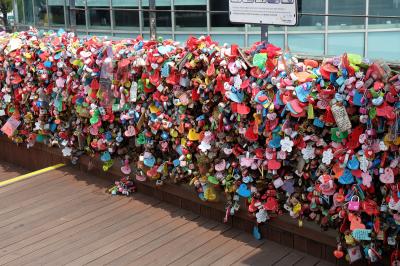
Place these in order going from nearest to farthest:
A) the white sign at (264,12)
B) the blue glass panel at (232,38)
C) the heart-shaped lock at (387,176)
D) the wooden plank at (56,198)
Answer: the heart-shaped lock at (387,176) < the white sign at (264,12) < the wooden plank at (56,198) < the blue glass panel at (232,38)

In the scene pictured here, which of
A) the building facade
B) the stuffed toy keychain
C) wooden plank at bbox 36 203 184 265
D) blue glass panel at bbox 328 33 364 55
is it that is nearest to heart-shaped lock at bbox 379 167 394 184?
the stuffed toy keychain

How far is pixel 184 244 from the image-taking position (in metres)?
3.88

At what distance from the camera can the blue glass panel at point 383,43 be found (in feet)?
36.2

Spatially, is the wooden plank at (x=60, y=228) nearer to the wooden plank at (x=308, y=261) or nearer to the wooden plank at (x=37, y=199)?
the wooden plank at (x=37, y=199)

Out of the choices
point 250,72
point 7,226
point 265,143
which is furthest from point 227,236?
point 7,226

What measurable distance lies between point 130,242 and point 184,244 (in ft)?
1.30

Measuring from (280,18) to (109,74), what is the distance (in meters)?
1.78

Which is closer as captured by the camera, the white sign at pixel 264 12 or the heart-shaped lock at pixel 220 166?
the white sign at pixel 264 12

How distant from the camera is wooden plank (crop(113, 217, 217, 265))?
145 inches

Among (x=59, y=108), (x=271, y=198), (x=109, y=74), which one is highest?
(x=109, y=74)

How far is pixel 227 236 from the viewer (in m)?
3.97

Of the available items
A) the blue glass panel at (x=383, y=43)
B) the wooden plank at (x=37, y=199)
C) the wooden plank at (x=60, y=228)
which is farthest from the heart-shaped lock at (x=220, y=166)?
the blue glass panel at (x=383, y=43)

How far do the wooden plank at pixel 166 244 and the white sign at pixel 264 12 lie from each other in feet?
5.11

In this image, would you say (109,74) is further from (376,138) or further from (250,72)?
(376,138)
